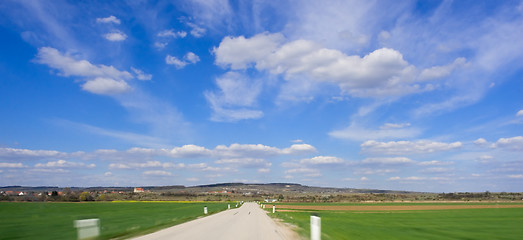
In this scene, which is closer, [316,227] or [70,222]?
[316,227]

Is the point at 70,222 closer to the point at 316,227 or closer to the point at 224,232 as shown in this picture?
the point at 224,232

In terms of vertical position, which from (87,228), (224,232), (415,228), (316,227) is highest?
(316,227)

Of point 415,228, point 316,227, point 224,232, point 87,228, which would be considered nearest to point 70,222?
point 224,232

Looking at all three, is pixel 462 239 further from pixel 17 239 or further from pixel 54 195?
pixel 54 195

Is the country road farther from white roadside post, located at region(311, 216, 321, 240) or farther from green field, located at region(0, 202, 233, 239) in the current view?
white roadside post, located at region(311, 216, 321, 240)

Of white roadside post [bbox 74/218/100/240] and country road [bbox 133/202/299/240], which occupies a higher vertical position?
white roadside post [bbox 74/218/100/240]

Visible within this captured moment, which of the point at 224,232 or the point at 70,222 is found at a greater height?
the point at 224,232

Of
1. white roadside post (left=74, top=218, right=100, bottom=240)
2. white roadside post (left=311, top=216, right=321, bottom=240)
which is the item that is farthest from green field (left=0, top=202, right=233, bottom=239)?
white roadside post (left=311, top=216, right=321, bottom=240)

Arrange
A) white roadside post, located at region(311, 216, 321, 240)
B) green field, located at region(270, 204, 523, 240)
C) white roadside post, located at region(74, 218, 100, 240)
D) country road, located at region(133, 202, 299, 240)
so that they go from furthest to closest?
green field, located at region(270, 204, 523, 240)
country road, located at region(133, 202, 299, 240)
white roadside post, located at region(74, 218, 100, 240)
white roadside post, located at region(311, 216, 321, 240)

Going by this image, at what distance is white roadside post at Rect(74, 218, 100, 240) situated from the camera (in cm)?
1197

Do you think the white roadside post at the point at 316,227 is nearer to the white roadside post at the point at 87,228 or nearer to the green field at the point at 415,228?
the green field at the point at 415,228

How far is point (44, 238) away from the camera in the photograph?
17.9 meters

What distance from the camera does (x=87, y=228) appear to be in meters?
12.3

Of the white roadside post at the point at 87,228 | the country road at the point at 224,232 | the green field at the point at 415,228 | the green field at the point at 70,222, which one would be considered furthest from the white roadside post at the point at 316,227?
the green field at the point at 70,222
